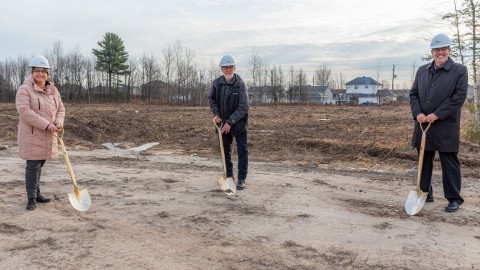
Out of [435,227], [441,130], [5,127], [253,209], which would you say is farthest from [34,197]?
[5,127]

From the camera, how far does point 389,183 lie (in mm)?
6676

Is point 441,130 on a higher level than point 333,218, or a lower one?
higher

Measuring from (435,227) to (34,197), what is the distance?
4777 millimetres

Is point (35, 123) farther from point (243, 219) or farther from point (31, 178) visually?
point (243, 219)

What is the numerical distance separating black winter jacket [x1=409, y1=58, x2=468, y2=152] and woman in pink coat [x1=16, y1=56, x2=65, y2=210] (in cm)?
466

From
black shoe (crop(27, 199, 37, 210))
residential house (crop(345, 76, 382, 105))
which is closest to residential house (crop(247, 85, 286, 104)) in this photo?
residential house (crop(345, 76, 382, 105))

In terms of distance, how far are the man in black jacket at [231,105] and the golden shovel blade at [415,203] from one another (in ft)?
7.77

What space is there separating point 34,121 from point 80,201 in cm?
113

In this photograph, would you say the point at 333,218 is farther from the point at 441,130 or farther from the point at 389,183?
the point at 389,183

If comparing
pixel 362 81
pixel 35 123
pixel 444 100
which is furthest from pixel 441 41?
pixel 362 81

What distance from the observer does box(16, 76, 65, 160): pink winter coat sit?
5027 mm

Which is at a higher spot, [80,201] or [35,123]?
[35,123]

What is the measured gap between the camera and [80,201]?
16.9ft

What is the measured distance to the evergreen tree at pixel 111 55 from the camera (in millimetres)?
53094
